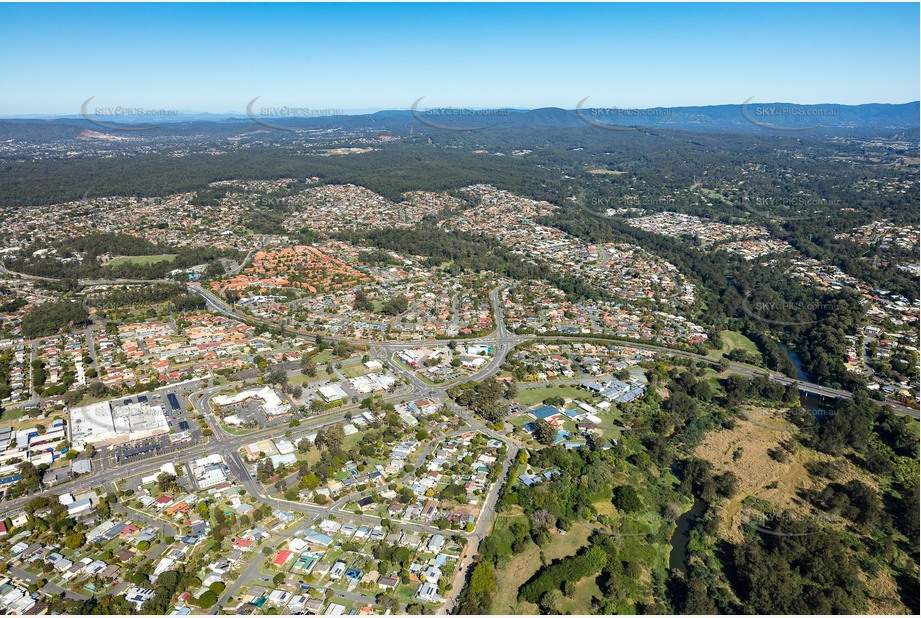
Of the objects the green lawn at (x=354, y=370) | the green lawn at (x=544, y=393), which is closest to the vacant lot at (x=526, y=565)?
the green lawn at (x=544, y=393)

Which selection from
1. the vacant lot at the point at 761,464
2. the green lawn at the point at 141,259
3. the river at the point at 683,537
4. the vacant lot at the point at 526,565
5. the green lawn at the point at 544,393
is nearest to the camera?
the vacant lot at the point at 526,565

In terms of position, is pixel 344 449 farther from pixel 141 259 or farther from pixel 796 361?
pixel 141 259

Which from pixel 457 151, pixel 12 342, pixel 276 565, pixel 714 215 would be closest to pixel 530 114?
pixel 457 151

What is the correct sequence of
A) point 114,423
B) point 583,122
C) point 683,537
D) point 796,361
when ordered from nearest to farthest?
1. point 683,537
2. point 114,423
3. point 796,361
4. point 583,122

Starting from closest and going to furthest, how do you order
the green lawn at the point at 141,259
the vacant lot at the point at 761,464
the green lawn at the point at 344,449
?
the vacant lot at the point at 761,464
the green lawn at the point at 344,449
the green lawn at the point at 141,259

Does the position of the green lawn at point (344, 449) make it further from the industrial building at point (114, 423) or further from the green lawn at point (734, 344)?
the green lawn at point (734, 344)

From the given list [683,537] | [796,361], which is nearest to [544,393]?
[683,537]

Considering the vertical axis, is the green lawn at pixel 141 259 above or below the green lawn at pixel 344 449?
above

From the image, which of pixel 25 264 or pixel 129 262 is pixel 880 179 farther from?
pixel 25 264
